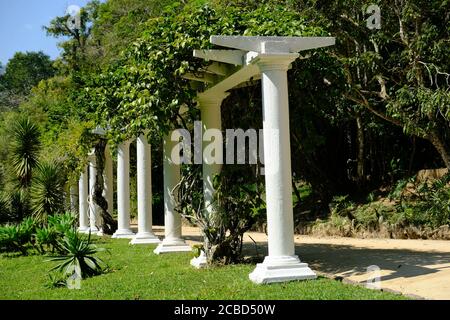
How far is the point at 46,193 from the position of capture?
659 inches

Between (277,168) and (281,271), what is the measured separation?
4.72 ft

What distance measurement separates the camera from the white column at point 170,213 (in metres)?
11.4

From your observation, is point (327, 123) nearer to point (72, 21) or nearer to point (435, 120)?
point (435, 120)

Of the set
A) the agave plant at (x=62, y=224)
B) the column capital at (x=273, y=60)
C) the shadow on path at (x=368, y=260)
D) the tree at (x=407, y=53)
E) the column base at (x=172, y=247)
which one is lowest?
the shadow on path at (x=368, y=260)

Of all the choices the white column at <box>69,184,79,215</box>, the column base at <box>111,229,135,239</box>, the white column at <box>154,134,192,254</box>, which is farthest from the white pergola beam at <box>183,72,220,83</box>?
the white column at <box>69,184,79,215</box>

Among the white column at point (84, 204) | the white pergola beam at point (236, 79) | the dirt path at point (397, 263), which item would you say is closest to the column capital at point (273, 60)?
the white pergola beam at point (236, 79)

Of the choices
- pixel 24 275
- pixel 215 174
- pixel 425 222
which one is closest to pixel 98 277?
pixel 24 275

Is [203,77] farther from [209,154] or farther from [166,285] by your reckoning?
[166,285]

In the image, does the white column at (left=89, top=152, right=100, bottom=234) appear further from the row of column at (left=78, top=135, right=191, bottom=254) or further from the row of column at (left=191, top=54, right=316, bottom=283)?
the row of column at (left=191, top=54, right=316, bottom=283)

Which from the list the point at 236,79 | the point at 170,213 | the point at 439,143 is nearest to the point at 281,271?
the point at 236,79

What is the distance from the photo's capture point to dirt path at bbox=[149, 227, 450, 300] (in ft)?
22.4

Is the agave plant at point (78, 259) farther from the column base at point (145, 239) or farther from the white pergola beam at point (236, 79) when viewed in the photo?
the column base at point (145, 239)

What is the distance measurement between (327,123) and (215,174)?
1192 cm

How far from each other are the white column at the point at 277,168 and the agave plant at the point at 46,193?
36.4ft
